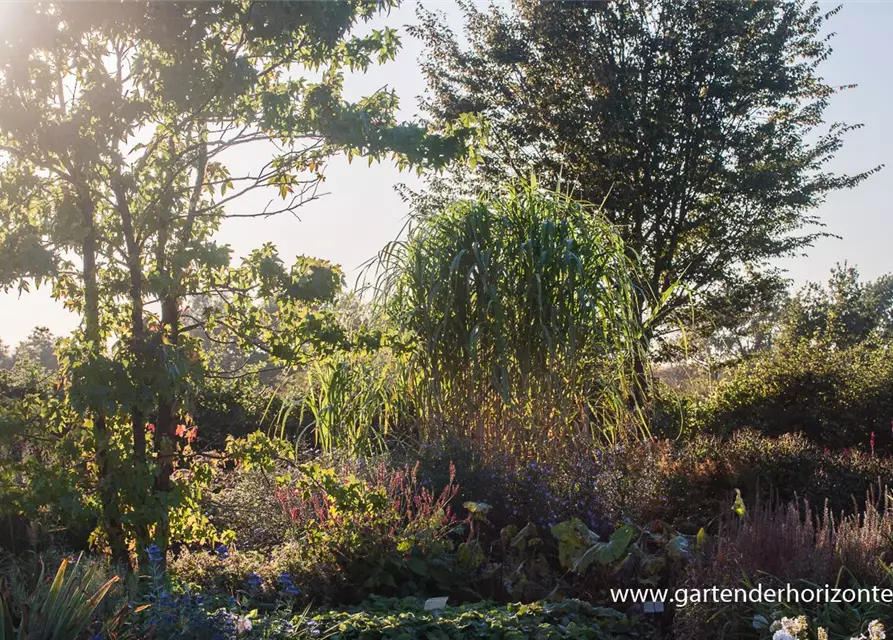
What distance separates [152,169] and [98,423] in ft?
4.97

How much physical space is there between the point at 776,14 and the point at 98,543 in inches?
556

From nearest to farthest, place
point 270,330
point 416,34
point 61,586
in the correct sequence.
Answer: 1. point 61,586
2. point 270,330
3. point 416,34

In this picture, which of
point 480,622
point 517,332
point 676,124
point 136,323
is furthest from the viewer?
point 676,124

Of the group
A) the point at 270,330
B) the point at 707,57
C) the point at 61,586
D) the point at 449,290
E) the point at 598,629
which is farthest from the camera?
the point at 707,57

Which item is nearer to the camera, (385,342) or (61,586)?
(61,586)

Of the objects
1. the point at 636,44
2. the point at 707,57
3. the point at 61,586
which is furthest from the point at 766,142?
the point at 61,586

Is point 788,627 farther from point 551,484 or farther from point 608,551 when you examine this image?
point 551,484

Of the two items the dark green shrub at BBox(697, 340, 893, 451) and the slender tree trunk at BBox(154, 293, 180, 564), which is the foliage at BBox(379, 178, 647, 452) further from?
the dark green shrub at BBox(697, 340, 893, 451)

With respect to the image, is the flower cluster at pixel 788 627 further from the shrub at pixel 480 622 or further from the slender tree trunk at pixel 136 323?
the slender tree trunk at pixel 136 323

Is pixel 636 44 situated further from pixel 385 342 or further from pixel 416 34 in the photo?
pixel 385 342

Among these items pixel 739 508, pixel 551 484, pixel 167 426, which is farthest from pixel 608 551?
pixel 167 426

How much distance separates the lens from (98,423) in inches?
172

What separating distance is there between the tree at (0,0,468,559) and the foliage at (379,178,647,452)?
1.52 metres

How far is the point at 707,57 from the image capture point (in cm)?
1382
